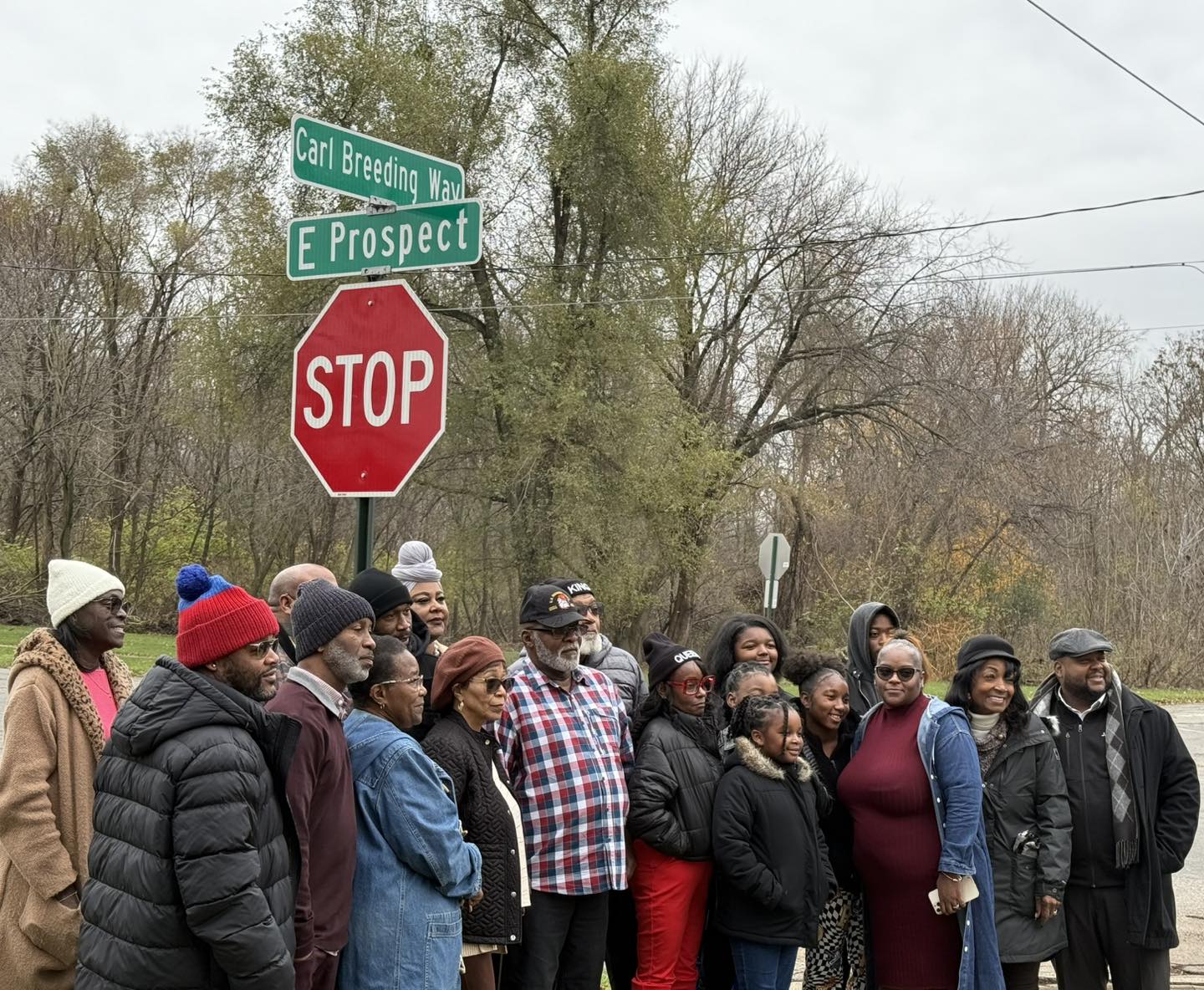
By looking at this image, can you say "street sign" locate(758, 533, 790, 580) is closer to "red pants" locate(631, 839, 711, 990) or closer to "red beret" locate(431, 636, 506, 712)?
"red pants" locate(631, 839, 711, 990)

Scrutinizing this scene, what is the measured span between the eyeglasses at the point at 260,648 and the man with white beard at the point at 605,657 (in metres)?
2.66

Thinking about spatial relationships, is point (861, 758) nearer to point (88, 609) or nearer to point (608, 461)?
point (88, 609)

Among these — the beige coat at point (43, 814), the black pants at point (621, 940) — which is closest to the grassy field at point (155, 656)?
the black pants at point (621, 940)

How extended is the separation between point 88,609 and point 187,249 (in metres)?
39.1

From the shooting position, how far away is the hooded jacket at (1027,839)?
18.9ft

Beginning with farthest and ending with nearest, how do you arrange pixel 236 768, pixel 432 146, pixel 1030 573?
pixel 1030 573 → pixel 432 146 → pixel 236 768

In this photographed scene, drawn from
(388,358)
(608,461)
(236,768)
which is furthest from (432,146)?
(236,768)

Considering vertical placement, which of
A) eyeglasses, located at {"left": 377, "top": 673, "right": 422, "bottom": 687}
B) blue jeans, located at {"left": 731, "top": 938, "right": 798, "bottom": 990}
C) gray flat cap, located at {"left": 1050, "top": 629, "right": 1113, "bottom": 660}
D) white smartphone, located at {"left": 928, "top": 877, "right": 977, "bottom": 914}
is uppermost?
gray flat cap, located at {"left": 1050, "top": 629, "right": 1113, "bottom": 660}

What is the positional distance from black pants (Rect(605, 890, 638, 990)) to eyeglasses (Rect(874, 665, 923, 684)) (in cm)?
144

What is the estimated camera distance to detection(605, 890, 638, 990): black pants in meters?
5.88

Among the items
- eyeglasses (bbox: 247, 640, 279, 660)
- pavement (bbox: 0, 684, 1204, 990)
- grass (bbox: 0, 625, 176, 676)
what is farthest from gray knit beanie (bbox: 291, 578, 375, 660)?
grass (bbox: 0, 625, 176, 676)

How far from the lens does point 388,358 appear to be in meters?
5.18

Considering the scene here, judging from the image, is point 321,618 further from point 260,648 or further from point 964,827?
point 964,827

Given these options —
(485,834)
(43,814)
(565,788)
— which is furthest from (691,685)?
(43,814)
